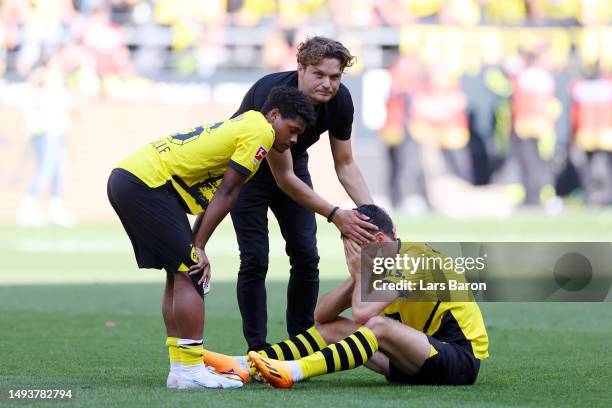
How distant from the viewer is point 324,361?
18.8 feet

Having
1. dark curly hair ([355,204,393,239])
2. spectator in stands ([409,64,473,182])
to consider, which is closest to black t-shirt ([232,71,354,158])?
dark curly hair ([355,204,393,239])

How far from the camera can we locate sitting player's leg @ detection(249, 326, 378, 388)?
18.6 feet

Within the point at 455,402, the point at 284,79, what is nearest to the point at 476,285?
the point at 284,79

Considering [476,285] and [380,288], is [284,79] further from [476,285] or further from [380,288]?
[476,285]

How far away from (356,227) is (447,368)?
777 mm

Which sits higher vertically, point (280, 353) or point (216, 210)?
point (216, 210)

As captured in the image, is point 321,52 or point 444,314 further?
point 321,52

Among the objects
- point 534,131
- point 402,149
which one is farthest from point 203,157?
point 534,131

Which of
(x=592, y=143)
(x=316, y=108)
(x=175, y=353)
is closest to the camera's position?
(x=175, y=353)

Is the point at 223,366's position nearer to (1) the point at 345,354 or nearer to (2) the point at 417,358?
(1) the point at 345,354

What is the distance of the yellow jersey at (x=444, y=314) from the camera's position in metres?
5.92

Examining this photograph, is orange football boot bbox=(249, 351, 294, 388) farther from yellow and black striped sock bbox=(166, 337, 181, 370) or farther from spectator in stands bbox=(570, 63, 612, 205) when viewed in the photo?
spectator in stands bbox=(570, 63, 612, 205)

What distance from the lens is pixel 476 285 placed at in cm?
910

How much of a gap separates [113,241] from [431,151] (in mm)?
8763
